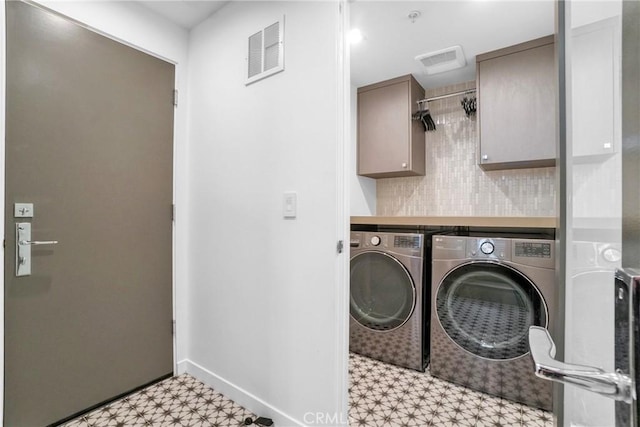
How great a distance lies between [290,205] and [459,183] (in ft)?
6.23

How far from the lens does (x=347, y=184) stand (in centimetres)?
144

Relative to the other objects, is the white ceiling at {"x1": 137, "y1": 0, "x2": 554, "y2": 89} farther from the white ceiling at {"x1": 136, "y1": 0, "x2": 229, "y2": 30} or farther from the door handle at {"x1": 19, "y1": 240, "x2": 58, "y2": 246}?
Answer: the door handle at {"x1": 19, "y1": 240, "x2": 58, "y2": 246}

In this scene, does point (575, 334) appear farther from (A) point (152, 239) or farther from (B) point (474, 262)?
(A) point (152, 239)

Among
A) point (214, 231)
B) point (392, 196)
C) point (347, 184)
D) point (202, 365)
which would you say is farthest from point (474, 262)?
point (202, 365)

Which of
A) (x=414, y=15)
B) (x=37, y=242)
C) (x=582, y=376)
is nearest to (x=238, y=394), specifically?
(x=37, y=242)

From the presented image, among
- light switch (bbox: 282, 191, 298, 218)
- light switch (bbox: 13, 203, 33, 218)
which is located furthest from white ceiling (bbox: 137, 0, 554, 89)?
light switch (bbox: 13, 203, 33, 218)

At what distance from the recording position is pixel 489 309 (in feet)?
5.93

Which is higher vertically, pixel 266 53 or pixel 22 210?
pixel 266 53

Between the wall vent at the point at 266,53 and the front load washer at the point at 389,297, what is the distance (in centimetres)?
127

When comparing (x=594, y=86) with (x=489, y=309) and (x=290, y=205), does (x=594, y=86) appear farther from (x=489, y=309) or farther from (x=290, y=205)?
(x=489, y=309)

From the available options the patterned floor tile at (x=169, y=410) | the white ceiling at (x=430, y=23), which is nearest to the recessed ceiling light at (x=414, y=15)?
the white ceiling at (x=430, y=23)

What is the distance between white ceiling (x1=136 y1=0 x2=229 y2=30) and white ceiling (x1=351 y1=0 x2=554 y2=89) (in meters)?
0.90

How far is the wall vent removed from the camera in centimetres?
159

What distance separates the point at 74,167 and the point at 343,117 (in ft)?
4.77
